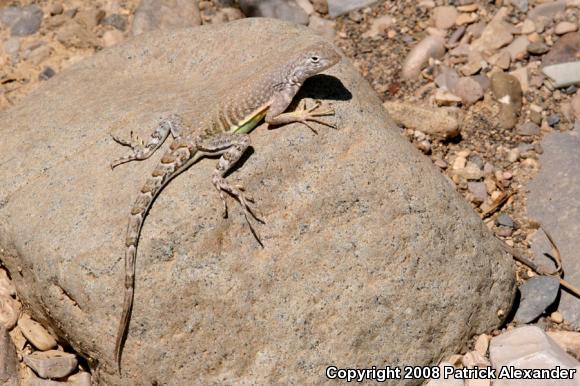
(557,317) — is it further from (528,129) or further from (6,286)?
(6,286)

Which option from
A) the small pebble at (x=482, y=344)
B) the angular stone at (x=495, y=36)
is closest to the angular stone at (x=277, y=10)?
the angular stone at (x=495, y=36)

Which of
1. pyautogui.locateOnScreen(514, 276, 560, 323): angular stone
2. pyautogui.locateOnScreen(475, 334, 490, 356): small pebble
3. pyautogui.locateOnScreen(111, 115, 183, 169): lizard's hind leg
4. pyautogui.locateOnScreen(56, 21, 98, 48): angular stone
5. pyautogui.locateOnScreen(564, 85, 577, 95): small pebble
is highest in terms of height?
pyautogui.locateOnScreen(111, 115, 183, 169): lizard's hind leg

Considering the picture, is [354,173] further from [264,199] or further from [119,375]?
[119,375]

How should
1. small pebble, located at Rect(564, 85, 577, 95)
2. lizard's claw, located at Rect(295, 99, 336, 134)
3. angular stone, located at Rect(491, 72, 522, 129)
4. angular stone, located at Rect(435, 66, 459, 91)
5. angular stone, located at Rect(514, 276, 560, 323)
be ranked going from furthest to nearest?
angular stone, located at Rect(435, 66, 459, 91) → small pebble, located at Rect(564, 85, 577, 95) → angular stone, located at Rect(491, 72, 522, 129) → angular stone, located at Rect(514, 276, 560, 323) → lizard's claw, located at Rect(295, 99, 336, 134)

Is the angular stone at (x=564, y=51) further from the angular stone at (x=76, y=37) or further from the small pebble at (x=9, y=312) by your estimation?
the small pebble at (x=9, y=312)

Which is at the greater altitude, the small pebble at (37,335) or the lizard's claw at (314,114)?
the lizard's claw at (314,114)

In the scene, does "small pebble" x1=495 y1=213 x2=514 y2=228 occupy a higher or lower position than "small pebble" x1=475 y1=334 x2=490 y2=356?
lower

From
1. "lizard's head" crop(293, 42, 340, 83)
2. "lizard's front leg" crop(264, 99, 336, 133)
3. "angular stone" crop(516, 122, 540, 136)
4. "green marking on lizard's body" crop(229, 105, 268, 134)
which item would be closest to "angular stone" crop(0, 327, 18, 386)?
"green marking on lizard's body" crop(229, 105, 268, 134)

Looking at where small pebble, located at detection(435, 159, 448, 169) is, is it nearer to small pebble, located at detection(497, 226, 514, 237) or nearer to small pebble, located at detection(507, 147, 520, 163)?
small pebble, located at detection(507, 147, 520, 163)
